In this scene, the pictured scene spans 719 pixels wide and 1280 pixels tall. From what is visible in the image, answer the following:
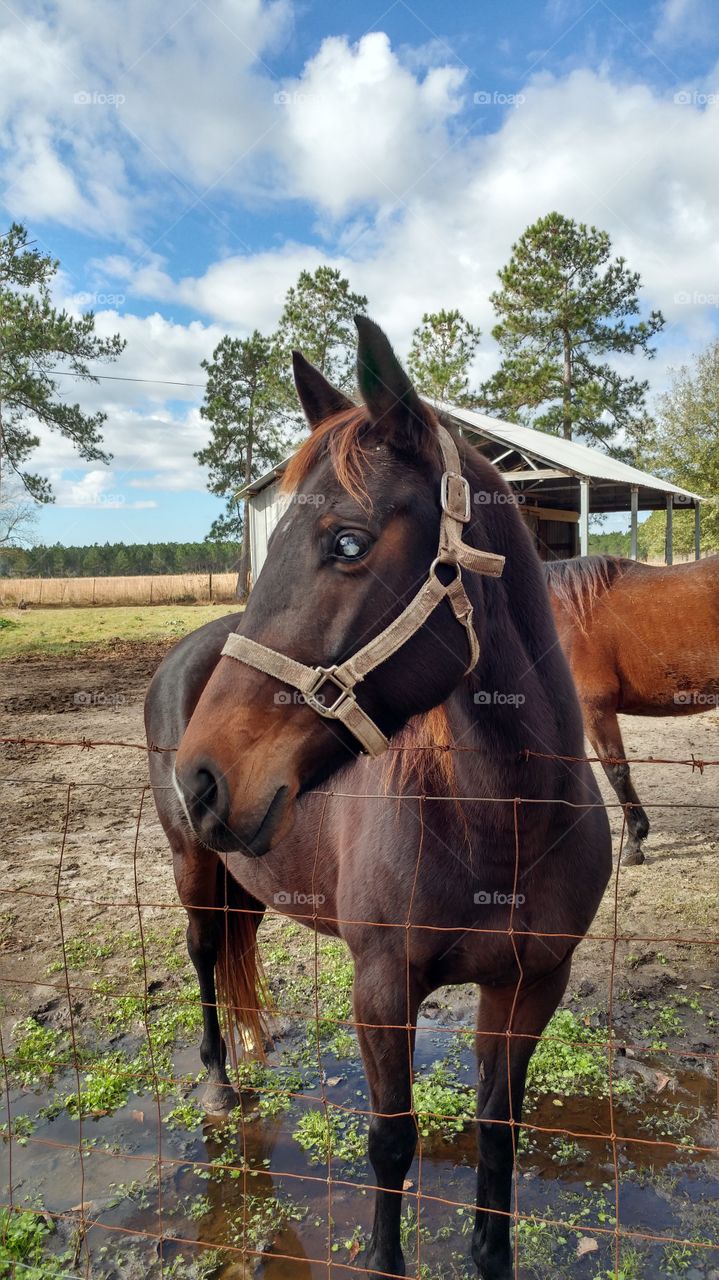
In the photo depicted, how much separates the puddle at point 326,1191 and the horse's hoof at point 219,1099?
2.6 inches

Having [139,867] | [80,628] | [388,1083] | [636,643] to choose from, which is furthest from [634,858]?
[80,628]

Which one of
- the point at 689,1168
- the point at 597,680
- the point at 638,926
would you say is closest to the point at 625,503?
the point at 597,680

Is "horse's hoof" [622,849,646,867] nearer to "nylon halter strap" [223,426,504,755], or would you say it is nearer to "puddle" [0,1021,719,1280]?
"puddle" [0,1021,719,1280]

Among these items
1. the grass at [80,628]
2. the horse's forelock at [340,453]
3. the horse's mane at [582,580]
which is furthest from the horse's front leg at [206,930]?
the grass at [80,628]

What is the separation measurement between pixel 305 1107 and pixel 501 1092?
4.06ft

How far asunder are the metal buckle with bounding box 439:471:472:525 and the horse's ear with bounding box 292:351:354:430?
0.39 m

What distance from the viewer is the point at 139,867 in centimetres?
506

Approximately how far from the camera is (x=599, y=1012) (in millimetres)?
3428

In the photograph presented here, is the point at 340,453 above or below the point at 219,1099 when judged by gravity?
above

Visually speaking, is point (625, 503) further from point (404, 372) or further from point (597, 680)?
point (404, 372)

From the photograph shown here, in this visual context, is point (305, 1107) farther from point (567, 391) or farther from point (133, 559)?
point (133, 559)

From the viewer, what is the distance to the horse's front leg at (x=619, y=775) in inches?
202

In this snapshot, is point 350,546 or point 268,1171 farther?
point 268,1171

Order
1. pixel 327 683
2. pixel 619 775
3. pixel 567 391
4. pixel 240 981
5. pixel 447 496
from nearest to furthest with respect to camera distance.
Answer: pixel 327 683
pixel 447 496
pixel 240 981
pixel 619 775
pixel 567 391
